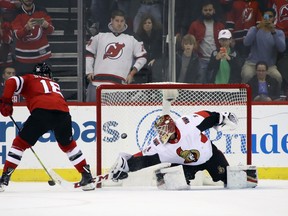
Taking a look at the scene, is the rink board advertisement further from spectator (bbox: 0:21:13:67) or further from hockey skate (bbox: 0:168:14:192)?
hockey skate (bbox: 0:168:14:192)

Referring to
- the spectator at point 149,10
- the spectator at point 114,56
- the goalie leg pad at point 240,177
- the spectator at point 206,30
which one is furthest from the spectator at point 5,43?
the goalie leg pad at point 240,177

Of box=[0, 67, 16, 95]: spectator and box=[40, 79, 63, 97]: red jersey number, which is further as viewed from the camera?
box=[0, 67, 16, 95]: spectator

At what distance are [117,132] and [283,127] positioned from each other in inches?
77.6

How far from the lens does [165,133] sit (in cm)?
788

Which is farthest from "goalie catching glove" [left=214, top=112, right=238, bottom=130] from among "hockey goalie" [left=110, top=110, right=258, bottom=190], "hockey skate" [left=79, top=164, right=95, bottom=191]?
"hockey skate" [left=79, top=164, right=95, bottom=191]

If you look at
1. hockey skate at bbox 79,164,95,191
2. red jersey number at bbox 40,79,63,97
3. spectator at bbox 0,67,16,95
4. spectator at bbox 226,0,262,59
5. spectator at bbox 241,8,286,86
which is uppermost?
spectator at bbox 226,0,262,59

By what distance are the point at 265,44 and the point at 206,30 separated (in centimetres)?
66

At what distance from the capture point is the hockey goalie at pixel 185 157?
7.93 m

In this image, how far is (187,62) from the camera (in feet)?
33.9

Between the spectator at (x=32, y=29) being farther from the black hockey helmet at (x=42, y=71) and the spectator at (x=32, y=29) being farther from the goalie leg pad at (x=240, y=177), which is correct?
the goalie leg pad at (x=240, y=177)

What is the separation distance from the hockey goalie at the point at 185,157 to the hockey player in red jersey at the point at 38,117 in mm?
403

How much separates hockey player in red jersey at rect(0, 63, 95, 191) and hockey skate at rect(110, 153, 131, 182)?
20cm

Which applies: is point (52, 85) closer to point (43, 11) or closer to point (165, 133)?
point (165, 133)

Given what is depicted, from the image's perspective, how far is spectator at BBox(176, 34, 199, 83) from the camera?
405 inches
